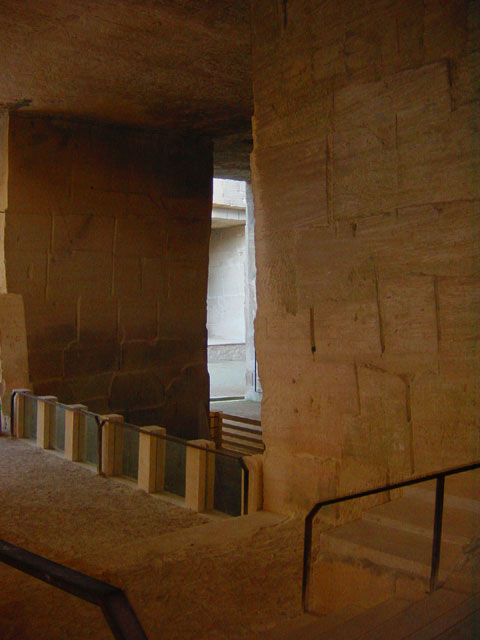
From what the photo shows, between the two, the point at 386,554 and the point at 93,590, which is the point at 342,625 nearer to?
the point at 386,554

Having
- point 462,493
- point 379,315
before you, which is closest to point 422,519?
point 462,493

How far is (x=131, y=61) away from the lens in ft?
14.6

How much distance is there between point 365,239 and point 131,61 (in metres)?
2.47

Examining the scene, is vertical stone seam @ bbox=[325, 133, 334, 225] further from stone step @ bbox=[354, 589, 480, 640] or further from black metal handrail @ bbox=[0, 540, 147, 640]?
black metal handrail @ bbox=[0, 540, 147, 640]

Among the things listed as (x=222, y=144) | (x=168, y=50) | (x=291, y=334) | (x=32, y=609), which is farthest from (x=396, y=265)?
(x=222, y=144)

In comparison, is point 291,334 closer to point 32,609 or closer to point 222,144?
point 32,609

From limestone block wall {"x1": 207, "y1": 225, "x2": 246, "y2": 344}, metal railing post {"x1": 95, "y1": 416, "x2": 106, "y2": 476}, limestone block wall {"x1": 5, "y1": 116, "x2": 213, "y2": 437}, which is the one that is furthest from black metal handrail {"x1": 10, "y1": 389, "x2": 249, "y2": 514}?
limestone block wall {"x1": 207, "y1": 225, "x2": 246, "y2": 344}

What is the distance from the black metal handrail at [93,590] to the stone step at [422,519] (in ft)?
4.84

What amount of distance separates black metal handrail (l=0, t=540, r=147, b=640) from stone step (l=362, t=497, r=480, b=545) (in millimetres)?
1474

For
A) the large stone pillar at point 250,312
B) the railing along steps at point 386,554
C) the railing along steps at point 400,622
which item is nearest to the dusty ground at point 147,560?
the railing along steps at point 386,554

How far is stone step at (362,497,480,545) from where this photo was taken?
2.29 m

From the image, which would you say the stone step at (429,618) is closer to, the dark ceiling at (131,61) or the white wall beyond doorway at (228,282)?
the dark ceiling at (131,61)

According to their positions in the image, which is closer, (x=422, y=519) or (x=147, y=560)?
(x=422, y=519)

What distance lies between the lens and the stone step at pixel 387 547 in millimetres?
2152
